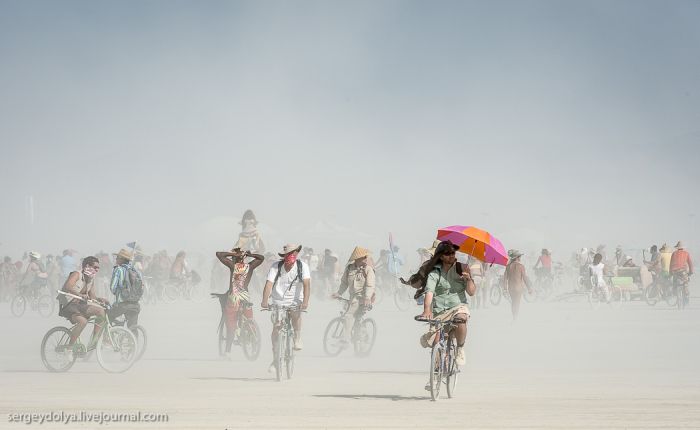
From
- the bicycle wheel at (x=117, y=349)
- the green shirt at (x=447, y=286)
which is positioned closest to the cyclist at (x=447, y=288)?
the green shirt at (x=447, y=286)

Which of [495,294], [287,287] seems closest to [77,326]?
[287,287]

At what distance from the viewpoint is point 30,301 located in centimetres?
3738

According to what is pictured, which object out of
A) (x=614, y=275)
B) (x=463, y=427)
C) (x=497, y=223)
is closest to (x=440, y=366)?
(x=463, y=427)

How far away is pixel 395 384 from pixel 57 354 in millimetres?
4800

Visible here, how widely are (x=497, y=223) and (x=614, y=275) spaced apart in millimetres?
155044

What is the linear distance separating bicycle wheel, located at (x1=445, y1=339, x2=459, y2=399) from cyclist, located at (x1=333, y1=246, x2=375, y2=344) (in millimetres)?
6480

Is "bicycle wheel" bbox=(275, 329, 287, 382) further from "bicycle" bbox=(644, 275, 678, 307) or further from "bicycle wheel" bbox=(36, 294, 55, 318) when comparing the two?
"bicycle" bbox=(644, 275, 678, 307)

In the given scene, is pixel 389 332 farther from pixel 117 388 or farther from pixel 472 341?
pixel 117 388

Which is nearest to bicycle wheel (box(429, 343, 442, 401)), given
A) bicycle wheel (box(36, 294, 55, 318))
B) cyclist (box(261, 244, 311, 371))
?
cyclist (box(261, 244, 311, 371))

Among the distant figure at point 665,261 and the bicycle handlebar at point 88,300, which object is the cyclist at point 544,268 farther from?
the bicycle handlebar at point 88,300

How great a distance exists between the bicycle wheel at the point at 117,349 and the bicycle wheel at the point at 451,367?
543 cm

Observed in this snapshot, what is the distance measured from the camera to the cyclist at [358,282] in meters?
20.7

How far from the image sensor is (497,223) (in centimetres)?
19600

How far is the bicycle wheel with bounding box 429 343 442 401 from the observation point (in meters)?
13.6
